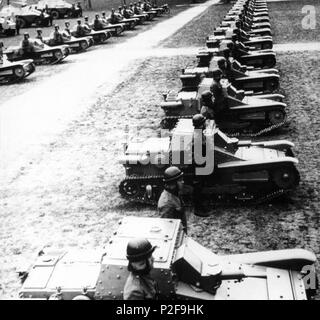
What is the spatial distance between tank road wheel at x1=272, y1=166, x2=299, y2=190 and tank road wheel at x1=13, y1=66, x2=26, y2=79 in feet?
48.8

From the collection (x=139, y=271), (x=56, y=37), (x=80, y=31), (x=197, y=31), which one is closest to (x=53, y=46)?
(x=56, y=37)

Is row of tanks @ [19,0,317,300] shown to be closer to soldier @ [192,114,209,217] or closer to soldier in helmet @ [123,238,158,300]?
soldier in helmet @ [123,238,158,300]

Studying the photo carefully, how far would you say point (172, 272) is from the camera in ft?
18.3

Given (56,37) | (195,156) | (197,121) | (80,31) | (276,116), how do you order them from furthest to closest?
1. (80,31)
2. (56,37)
3. (276,116)
4. (195,156)
5. (197,121)

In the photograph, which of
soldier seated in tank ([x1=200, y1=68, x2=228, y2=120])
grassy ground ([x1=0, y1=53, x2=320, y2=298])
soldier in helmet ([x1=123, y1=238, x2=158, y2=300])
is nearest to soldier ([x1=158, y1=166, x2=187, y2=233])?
grassy ground ([x1=0, y1=53, x2=320, y2=298])

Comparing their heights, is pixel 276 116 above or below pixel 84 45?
below

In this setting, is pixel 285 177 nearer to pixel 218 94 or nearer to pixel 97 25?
pixel 218 94

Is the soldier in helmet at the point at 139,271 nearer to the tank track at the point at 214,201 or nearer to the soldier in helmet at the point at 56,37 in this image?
the tank track at the point at 214,201

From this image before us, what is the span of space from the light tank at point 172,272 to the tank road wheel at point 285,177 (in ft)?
10.8

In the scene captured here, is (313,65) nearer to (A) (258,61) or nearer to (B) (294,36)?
(A) (258,61)

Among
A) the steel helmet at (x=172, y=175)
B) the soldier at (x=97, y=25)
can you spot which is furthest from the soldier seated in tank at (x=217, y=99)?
the soldier at (x=97, y=25)

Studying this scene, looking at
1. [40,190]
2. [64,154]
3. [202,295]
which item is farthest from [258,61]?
[202,295]

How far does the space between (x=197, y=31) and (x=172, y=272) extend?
2863 centimetres

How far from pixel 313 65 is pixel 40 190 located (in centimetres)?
1404
